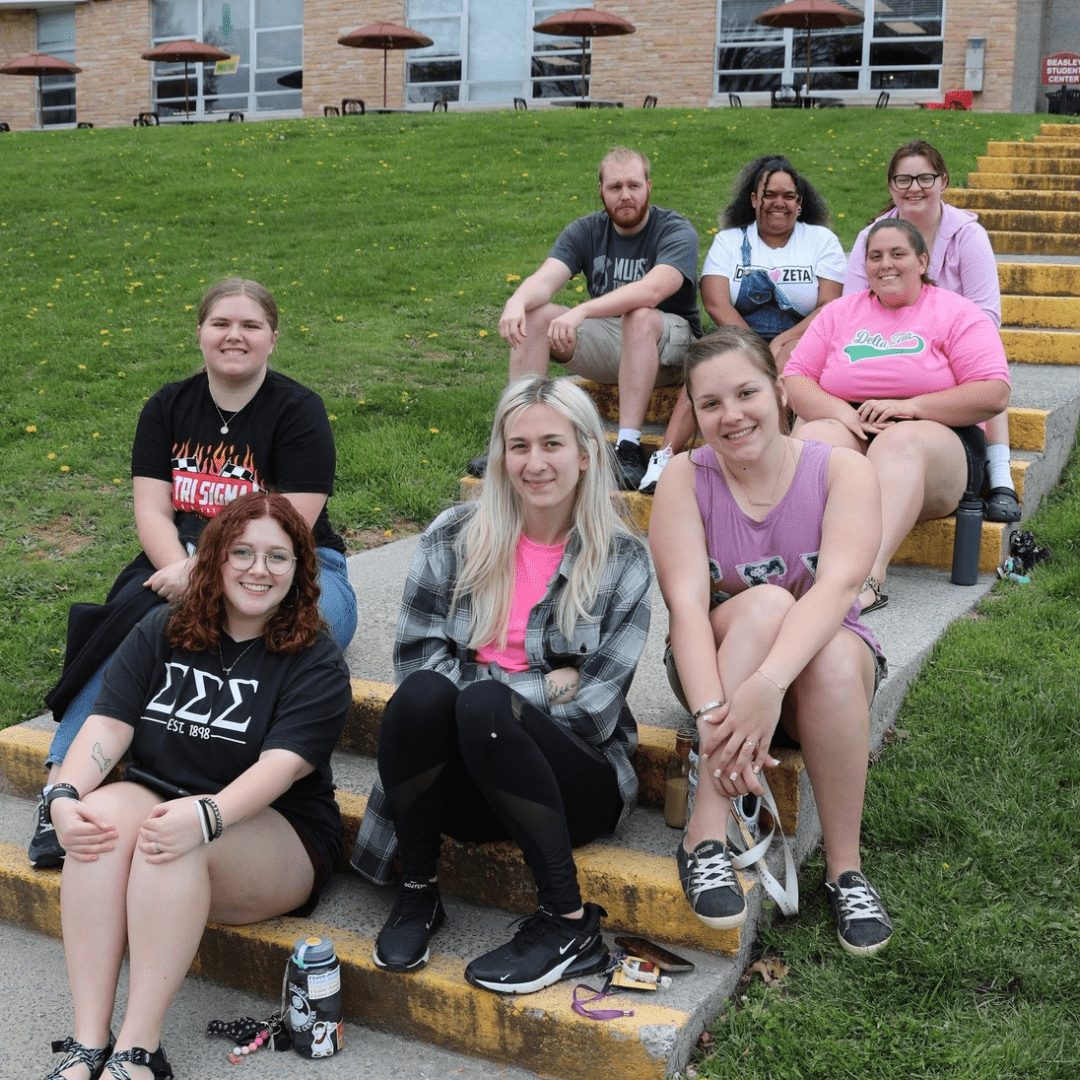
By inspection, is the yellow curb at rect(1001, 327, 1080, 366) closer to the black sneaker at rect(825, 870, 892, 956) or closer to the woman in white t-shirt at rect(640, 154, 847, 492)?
the woman in white t-shirt at rect(640, 154, 847, 492)

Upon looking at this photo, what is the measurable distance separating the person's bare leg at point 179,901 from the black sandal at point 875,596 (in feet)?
6.47

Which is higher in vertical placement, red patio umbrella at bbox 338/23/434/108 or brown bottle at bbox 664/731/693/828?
red patio umbrella at bbox 338/23/434/108

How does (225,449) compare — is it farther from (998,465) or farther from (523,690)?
(998,465)

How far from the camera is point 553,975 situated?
275 centimetres

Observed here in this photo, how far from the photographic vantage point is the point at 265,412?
368 centimetres

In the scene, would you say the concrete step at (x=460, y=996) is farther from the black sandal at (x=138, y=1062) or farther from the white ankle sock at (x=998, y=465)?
the white ankle sock at (x=998, y=465)

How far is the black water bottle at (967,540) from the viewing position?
441cm

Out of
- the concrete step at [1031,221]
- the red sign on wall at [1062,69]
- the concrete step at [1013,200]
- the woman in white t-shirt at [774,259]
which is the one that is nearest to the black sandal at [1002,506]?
the woman in white t-shirt at [774,259]

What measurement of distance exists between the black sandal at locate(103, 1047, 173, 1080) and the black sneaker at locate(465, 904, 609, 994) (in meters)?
0.65

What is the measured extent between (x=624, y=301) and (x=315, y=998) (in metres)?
3.02

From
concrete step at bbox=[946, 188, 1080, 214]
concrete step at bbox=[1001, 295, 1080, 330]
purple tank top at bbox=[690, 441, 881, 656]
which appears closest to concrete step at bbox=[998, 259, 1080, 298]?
concrete step at bbox=[1001, 295, 1080, 330]

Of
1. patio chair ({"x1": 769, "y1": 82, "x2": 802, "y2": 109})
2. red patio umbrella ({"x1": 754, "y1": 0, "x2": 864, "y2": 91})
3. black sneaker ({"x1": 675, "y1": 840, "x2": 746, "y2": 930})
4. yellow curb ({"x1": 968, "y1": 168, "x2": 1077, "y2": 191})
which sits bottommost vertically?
black sneaker ({"x1": 675, "y1": 840, "x2": 746, "y2": 930})

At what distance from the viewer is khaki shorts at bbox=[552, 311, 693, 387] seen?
523 cm

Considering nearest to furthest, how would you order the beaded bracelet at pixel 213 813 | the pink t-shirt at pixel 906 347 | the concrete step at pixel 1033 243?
the beaded bracelet at pixel 213 813, the pink t-shirt at pixel 906 347, the concrete step at pixel 1033 243
